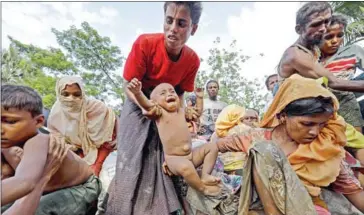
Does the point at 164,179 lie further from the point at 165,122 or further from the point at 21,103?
the point at 21,103

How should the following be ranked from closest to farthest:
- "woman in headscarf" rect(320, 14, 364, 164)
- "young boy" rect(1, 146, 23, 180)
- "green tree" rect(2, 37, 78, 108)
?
"young boy" rect(1, 146, 23, 180) < "woman in headscarf" rect(320, 14, 364, 164) < "green tree" rect(2, 37, 78, 108)

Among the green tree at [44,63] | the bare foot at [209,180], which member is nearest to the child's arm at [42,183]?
the bare foot at [209,180]

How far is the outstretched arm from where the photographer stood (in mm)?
2455

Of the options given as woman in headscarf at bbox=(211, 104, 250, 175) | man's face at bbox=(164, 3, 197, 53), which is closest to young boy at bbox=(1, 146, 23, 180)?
man's face at bbox=(164, 3, 197, 53)

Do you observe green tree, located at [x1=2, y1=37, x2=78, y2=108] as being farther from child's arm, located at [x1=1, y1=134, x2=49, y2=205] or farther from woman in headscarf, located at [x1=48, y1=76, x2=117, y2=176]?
child's arm, located at [x1=1, y1=134, x2=49, y2=205]

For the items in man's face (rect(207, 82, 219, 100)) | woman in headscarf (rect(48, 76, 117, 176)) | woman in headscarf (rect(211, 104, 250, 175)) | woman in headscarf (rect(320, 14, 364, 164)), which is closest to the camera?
woman in headscarf (rect(320, 14, 364, 164))

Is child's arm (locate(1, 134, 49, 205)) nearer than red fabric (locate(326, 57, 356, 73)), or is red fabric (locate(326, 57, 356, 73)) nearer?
child's arm (locate(1, 134, 49, 205))

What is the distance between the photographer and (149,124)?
2504mm

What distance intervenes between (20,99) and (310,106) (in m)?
1.44

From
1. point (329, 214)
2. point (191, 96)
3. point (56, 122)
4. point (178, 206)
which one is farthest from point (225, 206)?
point (191, 96)

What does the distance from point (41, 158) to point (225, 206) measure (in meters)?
0.99

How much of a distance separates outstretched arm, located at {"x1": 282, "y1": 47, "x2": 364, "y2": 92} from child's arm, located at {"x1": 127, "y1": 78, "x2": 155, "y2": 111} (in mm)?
1013

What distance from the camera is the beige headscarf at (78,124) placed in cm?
351

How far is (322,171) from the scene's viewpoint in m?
1.94
